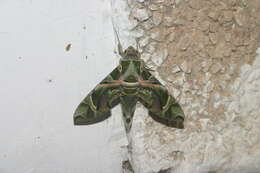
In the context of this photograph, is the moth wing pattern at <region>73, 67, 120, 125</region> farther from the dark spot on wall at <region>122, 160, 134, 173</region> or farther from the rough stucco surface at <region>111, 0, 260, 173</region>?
the dark spot on wall at <region>122, 160, 134, 173</region>

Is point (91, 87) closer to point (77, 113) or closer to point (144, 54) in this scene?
point (77, 113)

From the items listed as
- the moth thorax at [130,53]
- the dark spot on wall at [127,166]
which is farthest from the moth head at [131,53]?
the dark spot on wall at [127,166]

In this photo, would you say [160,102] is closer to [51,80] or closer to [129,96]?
[129,96]

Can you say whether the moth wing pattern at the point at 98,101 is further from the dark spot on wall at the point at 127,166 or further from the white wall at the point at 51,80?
the dark spot on wall at the point at 127,166

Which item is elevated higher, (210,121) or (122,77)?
(122,77)

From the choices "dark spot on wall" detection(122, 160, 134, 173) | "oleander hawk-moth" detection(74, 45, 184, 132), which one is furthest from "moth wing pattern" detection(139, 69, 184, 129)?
"dark spot on wall" detection(122, 160, 134, 173)

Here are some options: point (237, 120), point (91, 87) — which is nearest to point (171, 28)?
point (91, 87)

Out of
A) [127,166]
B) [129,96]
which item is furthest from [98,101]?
[127,166]
